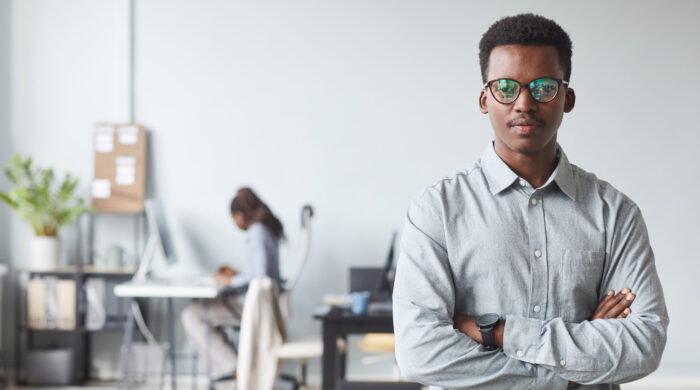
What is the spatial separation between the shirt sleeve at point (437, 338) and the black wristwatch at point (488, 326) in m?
0.02

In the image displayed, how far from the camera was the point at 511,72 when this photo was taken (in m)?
1.54

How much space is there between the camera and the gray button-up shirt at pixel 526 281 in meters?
1.50

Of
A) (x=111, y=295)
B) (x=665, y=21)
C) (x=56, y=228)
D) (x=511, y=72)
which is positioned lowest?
(x=111, y=295)

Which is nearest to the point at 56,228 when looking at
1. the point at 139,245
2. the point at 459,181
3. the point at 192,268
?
the point at 139,245

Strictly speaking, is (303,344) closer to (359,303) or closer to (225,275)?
(359,303)

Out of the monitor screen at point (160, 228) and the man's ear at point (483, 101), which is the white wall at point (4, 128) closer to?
the monitor screen at point (160, 228)

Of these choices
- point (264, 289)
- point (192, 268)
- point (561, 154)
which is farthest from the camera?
point (192, 268)

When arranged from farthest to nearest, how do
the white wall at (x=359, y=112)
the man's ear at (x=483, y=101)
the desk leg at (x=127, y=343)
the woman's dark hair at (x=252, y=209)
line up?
the white wall at (x=359, y=112) → the desk leg at (x=127, y=343) → the woman's dark hair at (x=252, y=209) → the man's ear at (x=483, y=101)

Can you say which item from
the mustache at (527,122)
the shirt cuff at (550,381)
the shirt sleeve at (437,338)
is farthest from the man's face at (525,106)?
the shirt cuff at (550,381)

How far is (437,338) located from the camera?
154 centimetres

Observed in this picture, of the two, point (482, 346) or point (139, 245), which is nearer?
point (482, 346)

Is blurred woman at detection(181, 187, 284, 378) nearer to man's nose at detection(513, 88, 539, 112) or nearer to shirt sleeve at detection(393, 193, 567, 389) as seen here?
shirt sleeve at detection(393, 193, 567, 389)

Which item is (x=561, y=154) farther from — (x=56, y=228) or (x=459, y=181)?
(x=56, y=228)

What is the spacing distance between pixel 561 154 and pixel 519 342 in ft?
1.31
